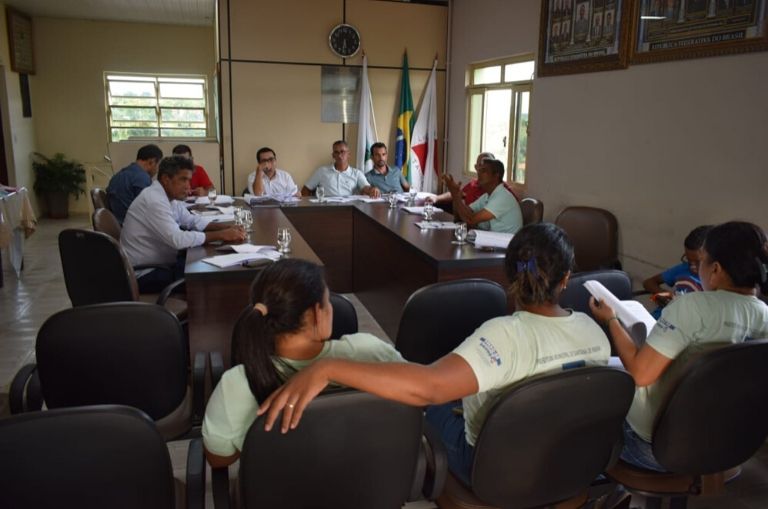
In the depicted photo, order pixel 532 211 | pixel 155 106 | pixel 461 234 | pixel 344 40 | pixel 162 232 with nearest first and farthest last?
pixel 162 232 < pixel 461 234 < pixel 532 211 < pixel 344 40 < pixel 155 106

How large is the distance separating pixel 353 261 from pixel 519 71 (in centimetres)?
235

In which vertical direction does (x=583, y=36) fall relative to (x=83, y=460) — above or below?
above

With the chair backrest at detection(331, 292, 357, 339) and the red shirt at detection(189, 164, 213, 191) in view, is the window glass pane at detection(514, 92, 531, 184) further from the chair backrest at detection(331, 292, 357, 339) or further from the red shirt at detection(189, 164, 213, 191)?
the chair backrest at detection(331, 292, 357, 339)

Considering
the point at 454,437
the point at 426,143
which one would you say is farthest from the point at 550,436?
the point at 426,143

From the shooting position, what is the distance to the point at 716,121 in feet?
10.5

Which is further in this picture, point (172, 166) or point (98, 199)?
point (98, 199)

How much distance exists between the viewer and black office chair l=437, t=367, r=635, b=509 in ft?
4.18

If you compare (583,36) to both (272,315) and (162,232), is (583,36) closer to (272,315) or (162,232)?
(162,232)

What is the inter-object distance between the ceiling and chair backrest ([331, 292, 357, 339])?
248 inches

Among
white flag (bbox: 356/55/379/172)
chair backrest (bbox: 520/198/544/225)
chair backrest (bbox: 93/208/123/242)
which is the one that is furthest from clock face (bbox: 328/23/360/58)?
chair backrest (bbox: 93/208/123/242)

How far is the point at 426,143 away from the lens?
22.0 ft

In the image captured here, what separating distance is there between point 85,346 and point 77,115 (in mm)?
8172

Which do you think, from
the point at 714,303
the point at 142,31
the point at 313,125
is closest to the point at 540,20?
the point at 313,125

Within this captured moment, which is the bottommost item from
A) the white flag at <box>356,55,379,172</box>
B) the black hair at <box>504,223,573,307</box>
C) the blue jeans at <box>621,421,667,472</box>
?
the blue jeans at <box>621,421,667,472</box>
